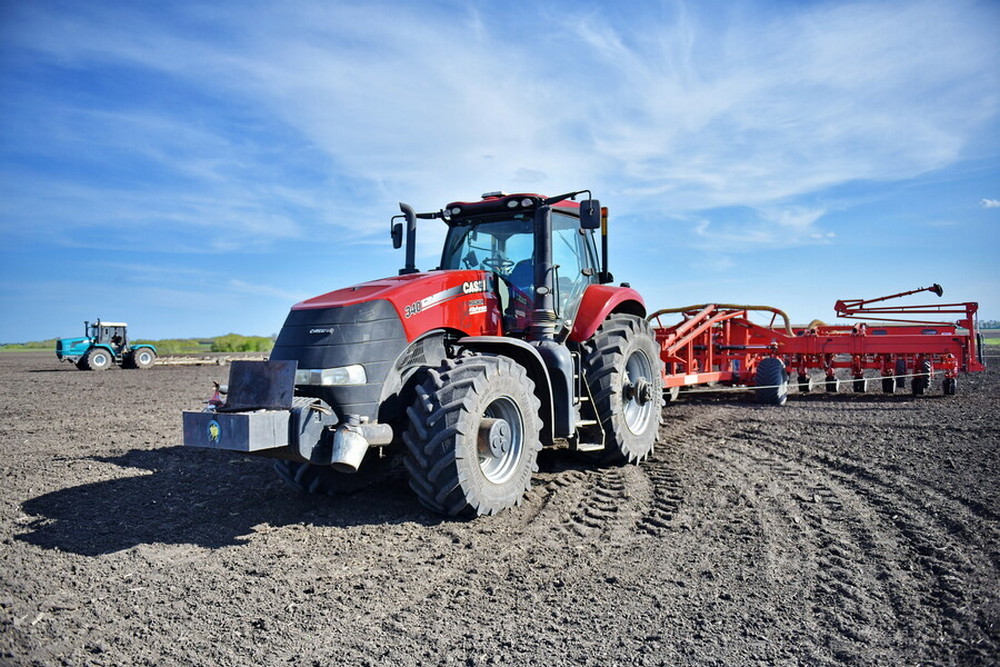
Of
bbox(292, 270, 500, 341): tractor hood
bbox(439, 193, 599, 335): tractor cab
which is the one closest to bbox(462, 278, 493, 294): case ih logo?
bbox(292, 270, 500, 341): tractor hood

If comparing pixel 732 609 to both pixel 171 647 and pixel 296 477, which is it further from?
pixel 296 477

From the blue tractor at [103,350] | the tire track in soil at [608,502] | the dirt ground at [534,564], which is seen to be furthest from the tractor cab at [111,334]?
the tire track in soil at [608,502]

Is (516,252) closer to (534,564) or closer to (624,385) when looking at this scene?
(624,385)

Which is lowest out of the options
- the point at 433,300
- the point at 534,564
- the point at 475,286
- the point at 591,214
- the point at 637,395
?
the point at 534,564

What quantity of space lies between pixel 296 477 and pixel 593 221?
3409 millimetres

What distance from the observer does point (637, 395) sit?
296 inches

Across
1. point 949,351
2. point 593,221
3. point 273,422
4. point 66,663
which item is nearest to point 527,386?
point 593,221

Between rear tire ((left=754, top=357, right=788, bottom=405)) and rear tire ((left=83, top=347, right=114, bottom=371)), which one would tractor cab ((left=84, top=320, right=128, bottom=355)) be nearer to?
rear tire ((left=83, top=347, right=114, bottom=371))

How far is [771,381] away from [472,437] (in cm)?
796

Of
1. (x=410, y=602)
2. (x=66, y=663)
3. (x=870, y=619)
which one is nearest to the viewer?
(x=66, y=663)

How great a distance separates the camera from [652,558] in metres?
4.53

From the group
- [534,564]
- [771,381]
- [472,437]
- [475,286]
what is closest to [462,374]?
[472,437]

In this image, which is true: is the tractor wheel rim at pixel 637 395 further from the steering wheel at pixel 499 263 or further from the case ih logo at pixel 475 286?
the case ih logo at pixel 475 286

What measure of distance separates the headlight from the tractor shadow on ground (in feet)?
3.77
